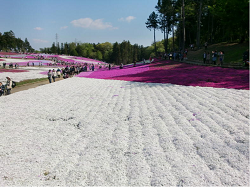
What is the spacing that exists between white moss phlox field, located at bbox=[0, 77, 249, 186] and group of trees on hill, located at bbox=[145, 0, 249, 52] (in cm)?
2881

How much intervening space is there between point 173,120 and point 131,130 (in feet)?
5.99

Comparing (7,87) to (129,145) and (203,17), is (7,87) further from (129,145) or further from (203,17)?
(203,17)

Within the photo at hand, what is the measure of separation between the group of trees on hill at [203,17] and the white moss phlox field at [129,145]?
94.5 ft

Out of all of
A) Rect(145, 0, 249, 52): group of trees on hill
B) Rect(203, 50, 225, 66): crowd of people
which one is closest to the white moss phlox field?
Rect(203, 50, 225, 66): crowd of people

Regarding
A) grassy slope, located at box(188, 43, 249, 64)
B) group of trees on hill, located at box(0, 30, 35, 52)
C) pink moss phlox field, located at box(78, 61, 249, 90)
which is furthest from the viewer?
group of trees on hill, located at box(0, 30, 35, 52)

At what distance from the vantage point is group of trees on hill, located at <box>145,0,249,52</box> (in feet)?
101

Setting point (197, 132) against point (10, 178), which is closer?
point (10, 178)

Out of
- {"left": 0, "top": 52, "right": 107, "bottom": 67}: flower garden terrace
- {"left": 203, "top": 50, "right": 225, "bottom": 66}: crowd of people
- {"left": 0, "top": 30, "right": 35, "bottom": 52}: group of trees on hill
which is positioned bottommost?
{"left": 203, "top": 50, "right": 225, "bottom": 66}: crowd of people

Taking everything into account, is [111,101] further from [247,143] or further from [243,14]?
[243,14]

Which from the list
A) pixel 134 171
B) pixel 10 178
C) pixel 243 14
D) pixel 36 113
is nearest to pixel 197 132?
pixel 134 171

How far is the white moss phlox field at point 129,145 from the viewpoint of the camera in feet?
13.0

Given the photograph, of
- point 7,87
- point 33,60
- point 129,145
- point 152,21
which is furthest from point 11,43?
point 129,145

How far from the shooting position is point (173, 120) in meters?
7.02

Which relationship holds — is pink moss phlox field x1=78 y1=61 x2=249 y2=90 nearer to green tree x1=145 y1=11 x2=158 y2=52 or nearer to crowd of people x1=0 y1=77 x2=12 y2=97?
crowd of people x1=0 y1=77 x2=12 y2=97
